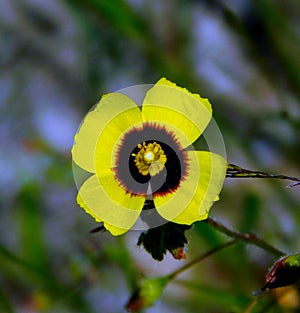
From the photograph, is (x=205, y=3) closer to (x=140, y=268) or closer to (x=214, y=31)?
(x=214, y=31)

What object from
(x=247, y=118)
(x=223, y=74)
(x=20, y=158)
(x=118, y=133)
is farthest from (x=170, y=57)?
(x=118, y=133)

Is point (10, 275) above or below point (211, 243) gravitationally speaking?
below

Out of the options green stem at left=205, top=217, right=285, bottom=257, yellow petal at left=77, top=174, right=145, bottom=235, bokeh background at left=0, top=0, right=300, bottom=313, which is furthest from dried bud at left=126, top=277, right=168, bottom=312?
bokeh background at left=0, top=0, right=300, bottom=313

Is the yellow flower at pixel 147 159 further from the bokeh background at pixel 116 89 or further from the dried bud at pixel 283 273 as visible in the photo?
the bokeh background at pixel 116 89

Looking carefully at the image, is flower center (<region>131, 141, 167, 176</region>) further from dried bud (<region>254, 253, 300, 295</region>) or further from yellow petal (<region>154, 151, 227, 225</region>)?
dried bud (<region>254, 253, 300, 295</region>)

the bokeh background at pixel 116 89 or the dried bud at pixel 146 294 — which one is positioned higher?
the dried bud at pixel 146 294

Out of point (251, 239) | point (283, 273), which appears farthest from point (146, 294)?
point (283, 273)

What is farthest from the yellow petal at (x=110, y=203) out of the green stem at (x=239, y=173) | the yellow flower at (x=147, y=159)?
the green stem at (x=239, y=173)
